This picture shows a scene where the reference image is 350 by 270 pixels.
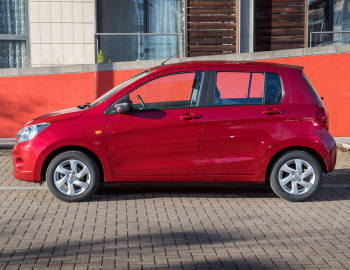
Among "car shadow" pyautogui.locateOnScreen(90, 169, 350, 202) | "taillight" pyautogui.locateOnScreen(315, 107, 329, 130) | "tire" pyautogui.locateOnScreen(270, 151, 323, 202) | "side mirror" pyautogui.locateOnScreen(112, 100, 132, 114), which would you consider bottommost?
"car shadow" pyautogui.locateOnScreen(90, 169, 350, 202)

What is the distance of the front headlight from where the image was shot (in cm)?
916

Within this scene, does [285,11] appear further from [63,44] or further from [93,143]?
[93,143]

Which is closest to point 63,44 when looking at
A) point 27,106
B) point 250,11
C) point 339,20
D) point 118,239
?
point 27,106

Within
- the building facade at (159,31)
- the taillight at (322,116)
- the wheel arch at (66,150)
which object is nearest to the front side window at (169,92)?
the wheel arch at (66,150)

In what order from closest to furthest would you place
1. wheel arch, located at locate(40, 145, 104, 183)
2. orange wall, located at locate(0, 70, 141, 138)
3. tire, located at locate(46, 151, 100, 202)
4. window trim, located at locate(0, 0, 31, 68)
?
tire, located at locate(46, 151, 100, 202), wheel arch, located at locate(40, 145, 104, 183), orange wall, located at locate(0, 70, 141, 138), window trim, located at locate(0, 0, 31, 68)

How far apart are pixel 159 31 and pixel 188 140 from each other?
10.4 metres

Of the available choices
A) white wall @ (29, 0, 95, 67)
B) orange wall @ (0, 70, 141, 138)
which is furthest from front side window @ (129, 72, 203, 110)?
white wall @ (29, 0, 95, 67)

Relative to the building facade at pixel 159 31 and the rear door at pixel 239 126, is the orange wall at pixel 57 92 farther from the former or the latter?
the rear door at pixel 239 126

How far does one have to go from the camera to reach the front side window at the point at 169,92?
30.6ft

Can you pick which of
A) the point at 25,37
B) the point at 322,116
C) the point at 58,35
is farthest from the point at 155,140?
the point at 25,37

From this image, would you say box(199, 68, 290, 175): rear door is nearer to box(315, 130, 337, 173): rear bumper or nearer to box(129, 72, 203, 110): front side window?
box(129, 72, 203, 110): front side window

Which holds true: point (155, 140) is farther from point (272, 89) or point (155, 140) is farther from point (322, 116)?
point (322, 116)

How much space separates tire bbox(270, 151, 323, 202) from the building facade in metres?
9.79

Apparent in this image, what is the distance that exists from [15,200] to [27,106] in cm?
686
